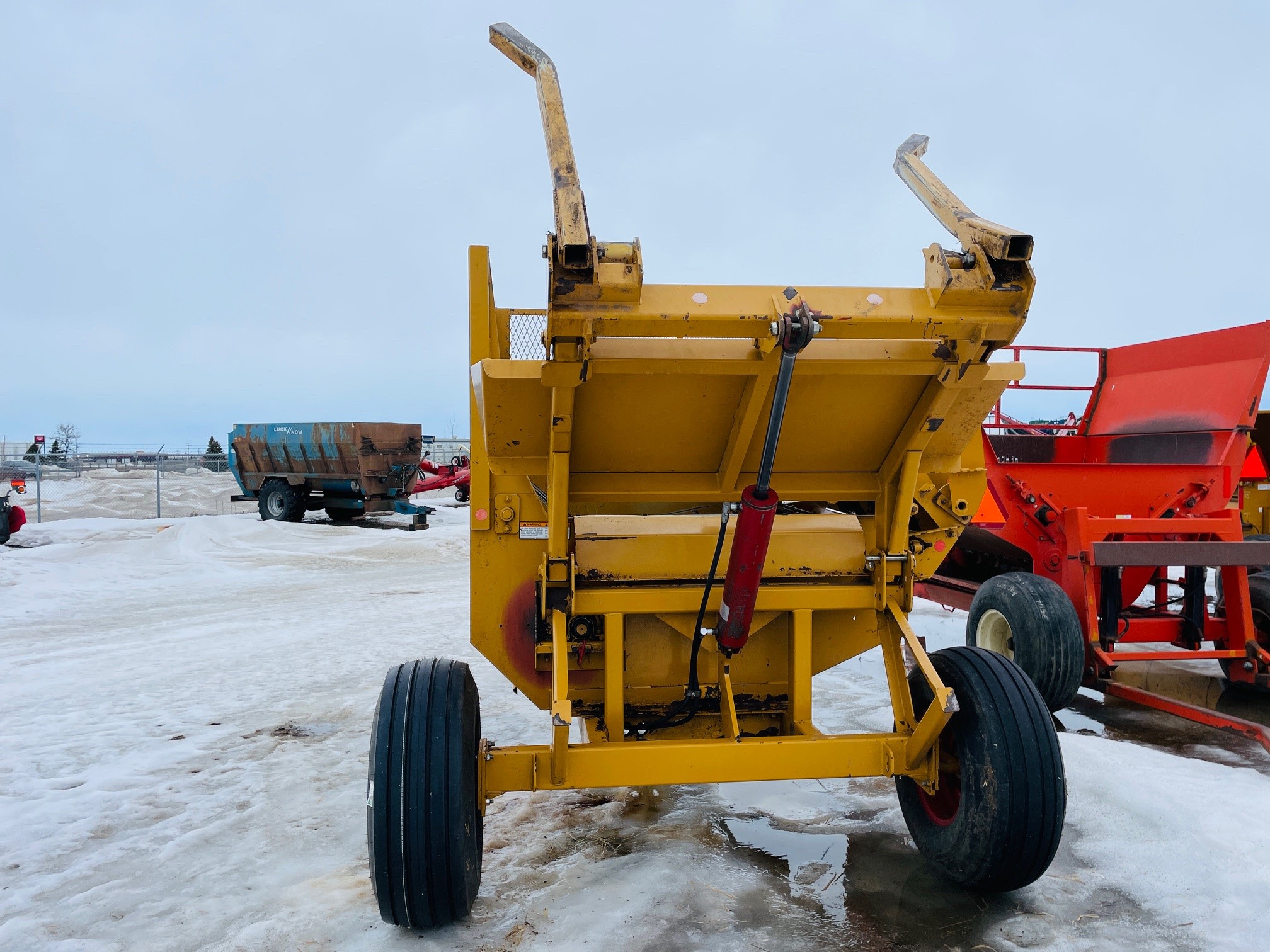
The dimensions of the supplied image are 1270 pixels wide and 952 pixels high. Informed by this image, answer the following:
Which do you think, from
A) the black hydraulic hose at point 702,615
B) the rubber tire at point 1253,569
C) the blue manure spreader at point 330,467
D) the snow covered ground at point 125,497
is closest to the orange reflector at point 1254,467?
the rubber tire at point 1253,569

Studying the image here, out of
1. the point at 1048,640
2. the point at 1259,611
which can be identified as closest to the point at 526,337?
the point at 1048,640

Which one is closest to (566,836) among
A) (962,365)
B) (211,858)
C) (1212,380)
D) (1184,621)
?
(211,858)

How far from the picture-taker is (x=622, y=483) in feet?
11.1

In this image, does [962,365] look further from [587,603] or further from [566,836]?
[566,836]

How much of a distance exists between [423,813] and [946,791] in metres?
2.01

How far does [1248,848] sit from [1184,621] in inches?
124

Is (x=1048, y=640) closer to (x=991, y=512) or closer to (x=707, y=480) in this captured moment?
(x=991, y=512)

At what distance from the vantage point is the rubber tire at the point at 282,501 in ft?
66.3

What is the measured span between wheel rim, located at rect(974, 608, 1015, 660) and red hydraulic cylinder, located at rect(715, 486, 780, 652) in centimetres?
323

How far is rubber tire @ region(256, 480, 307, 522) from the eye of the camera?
20.2 m

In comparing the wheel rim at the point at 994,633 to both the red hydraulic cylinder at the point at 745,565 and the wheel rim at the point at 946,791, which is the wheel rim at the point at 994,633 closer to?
the wheel rim at the point at 946,791

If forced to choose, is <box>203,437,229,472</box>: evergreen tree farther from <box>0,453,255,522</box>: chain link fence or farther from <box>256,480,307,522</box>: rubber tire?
<box>256,480,307,522</box>: rubber tire

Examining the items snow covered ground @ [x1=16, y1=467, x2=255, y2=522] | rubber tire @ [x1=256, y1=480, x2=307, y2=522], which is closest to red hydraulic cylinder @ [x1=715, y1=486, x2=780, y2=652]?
rubber tire @ [x1=256, y1=480, x2=307, y2=522]

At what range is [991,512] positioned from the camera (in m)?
6.09
